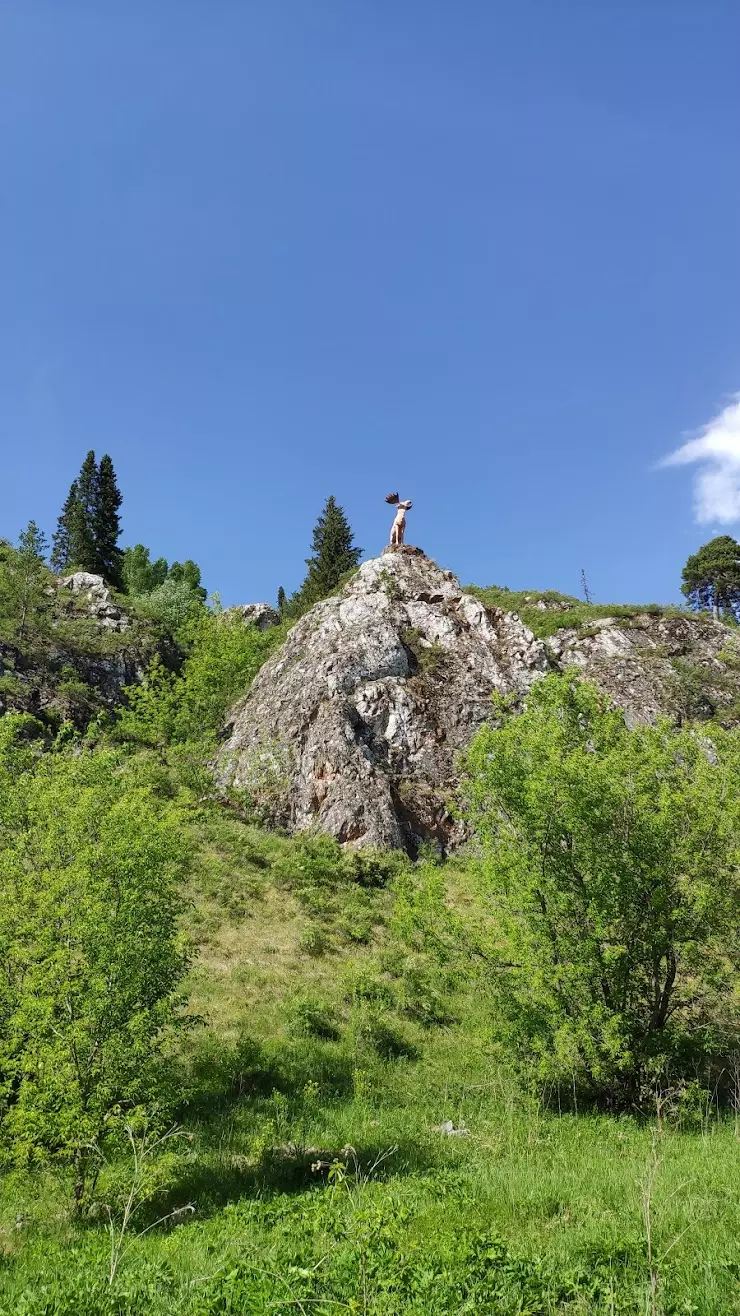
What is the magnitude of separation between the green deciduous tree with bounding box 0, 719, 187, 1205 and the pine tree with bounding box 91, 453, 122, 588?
6508cm

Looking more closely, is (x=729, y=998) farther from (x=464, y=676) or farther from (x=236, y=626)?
(x=236, y=626)

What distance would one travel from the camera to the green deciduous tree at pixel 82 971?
9875mm

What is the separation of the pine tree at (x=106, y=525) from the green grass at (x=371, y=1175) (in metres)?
57.9

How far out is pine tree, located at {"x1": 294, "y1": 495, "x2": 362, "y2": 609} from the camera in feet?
206

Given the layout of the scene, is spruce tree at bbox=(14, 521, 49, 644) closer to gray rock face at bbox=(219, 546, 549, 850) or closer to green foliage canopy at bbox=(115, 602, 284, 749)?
green foliage canopy at bbox=(115, 602, 284, 749)

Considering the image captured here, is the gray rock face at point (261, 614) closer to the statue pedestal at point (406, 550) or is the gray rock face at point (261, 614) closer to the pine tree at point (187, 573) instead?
the pine tree at point (187, 573)

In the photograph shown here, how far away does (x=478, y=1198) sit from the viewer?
30.5 feet

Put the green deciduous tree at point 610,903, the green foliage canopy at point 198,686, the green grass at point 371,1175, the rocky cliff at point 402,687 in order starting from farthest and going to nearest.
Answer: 1. the green foliage canopy at point 198,686
2. the rocky cliff at point 402,687
3. the green deciduous tree at point 610,903
4. the green grass at point 371,1175

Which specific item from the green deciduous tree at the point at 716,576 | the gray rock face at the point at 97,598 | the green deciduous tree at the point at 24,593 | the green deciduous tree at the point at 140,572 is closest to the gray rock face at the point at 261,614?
the green deciduous tree at the point at 140,572

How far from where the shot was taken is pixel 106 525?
7631 centimetres

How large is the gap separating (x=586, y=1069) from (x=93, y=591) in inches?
2139

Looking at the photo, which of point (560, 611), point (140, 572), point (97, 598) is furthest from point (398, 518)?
point (140, 572)

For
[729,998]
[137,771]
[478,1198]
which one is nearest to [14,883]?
[478,1198]

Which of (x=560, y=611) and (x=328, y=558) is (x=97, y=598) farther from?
(x=560, y=611)
